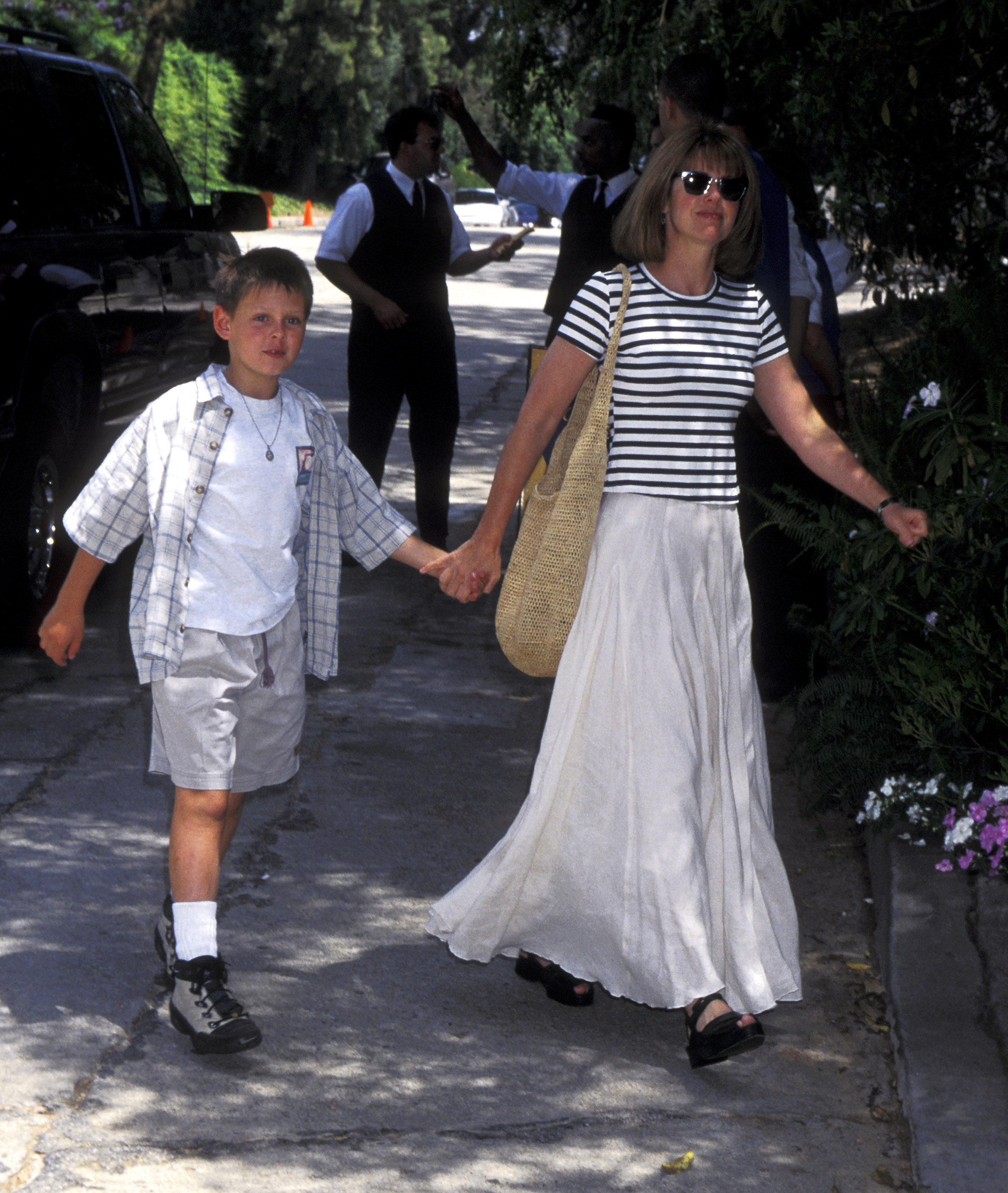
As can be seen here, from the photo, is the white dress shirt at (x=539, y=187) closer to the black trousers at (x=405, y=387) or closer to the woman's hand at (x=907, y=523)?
the black trousers at (x=405, y=387)

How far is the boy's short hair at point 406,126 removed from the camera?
7.74 m

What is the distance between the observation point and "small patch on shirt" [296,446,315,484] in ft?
12.3

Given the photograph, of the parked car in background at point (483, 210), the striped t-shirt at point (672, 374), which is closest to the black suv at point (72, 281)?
the striped t-shirt at point (672, 374)

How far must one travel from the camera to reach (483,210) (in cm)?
5559

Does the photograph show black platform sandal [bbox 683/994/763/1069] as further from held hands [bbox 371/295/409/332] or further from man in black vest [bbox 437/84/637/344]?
held hands [bbox 371/295/409/332]

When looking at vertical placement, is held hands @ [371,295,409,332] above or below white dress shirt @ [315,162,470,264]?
below

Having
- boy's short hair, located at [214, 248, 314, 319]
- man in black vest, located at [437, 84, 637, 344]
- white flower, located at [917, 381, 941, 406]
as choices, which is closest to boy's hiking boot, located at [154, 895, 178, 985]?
boy's short hair, located at [214, 248, 314, 319]

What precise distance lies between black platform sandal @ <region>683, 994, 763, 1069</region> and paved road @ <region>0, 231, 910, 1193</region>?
75 millimetres

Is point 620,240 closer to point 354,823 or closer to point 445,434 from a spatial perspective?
point 354,823

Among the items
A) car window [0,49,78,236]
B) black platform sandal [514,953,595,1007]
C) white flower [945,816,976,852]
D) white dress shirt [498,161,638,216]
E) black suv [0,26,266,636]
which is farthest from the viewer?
white dress shirt [498,161,638,216]

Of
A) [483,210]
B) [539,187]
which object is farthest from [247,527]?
[483,210]

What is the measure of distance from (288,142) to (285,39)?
3971 mm

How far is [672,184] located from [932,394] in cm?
101

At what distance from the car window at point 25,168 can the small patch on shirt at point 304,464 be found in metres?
3.01
